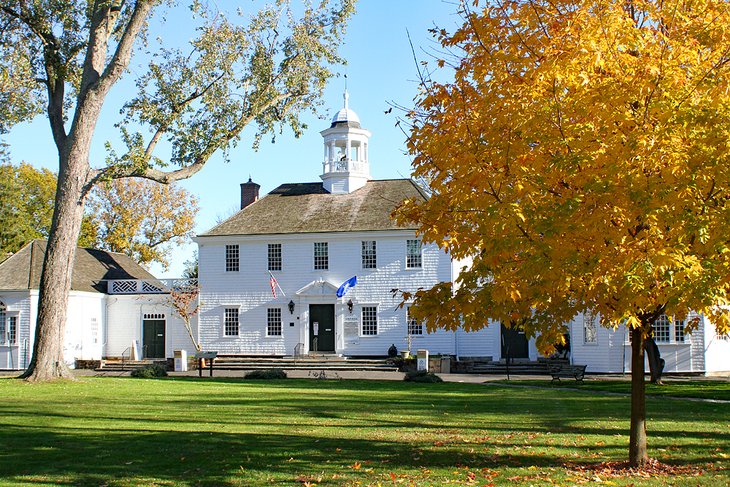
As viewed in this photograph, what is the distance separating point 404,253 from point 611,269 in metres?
31.2

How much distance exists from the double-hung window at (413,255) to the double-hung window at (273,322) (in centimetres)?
725

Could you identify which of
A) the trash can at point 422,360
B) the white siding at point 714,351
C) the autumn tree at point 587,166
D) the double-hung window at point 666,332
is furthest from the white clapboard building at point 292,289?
the autumn tree at point 587,166

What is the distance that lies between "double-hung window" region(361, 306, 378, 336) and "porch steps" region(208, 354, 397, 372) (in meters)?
1.70

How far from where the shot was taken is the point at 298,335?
4084 centimetres

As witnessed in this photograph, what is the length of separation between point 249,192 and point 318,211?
6060 millimetres

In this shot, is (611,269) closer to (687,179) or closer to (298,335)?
(687,179)

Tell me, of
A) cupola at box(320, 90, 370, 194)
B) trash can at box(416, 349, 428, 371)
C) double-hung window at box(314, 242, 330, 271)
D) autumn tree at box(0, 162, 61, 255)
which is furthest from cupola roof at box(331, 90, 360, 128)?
autumn tree at box(0, 162, 61, 255)

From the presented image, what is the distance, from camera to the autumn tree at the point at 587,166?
8.62 metres

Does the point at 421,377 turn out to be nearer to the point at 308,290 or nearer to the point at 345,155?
the point at 308,290

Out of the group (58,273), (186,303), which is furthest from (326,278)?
(58,273)

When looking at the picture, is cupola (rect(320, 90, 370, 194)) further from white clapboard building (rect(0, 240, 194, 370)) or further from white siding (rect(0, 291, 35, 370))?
white siding (rect(0, 291, 35, 370))

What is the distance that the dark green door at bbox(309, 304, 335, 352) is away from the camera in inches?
1599

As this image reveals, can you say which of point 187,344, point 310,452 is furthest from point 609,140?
point 187,344

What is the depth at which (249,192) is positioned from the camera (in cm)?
4691
